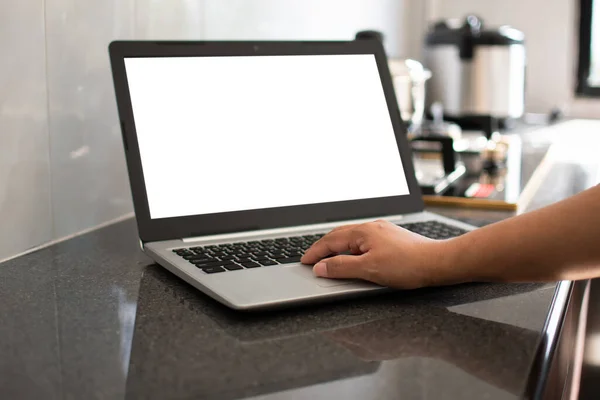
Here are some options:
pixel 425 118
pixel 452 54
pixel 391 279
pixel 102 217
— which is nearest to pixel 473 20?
pixel 452 54

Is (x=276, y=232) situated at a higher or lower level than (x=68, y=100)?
lower

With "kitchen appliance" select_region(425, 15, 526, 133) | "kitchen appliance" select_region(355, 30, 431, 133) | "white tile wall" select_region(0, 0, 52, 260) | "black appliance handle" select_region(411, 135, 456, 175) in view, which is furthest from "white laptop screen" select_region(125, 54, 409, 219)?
"kitchen appliance" select_region(425, 15, 526, 133)

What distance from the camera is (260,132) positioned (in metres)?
0.93

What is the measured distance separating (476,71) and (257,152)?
137cm

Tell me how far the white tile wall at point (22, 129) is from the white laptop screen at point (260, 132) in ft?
0.36

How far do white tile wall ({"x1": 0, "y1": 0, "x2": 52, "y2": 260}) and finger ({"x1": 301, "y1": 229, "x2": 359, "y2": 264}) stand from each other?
0.34m

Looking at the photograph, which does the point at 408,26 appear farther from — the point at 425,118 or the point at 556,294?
the point at 556,294

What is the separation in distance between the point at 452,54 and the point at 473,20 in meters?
0.14

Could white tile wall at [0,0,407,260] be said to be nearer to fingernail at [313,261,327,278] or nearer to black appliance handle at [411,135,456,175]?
fingernail at [313,261,327,278]

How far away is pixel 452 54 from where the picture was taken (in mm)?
2248

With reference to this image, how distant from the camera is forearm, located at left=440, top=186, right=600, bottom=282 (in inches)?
25.1

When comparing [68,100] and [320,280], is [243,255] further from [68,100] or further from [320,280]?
[68,100]

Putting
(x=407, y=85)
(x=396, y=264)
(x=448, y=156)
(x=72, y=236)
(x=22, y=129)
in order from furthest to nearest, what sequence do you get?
(x=407, y=85) < (x=448, y=156) < (x=72, y=236) < (x=22, y=129) < (x=396, y=264)

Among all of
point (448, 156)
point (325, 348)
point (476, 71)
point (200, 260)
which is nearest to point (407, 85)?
point (448, 156)
